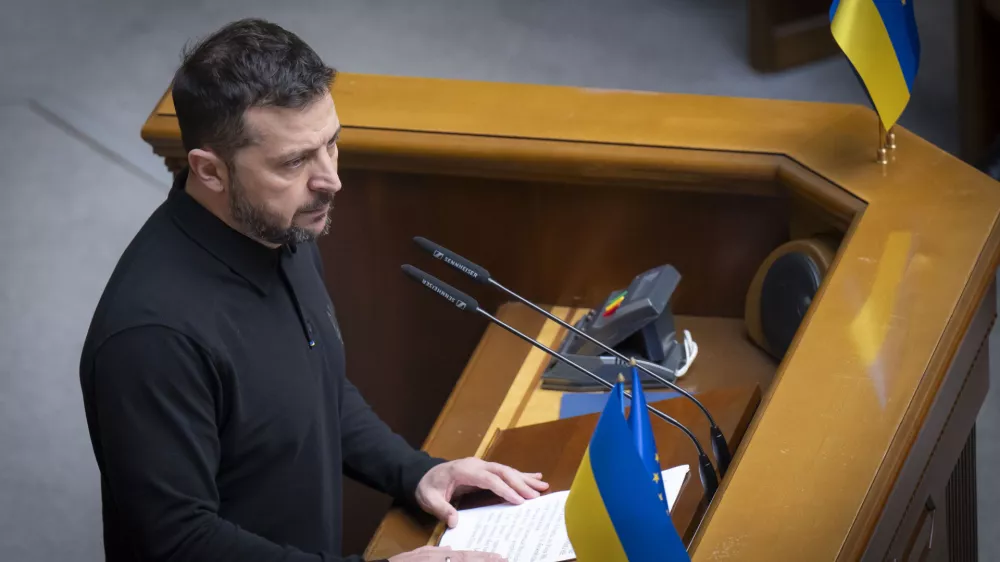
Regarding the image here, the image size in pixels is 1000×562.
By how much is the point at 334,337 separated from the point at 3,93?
3145 mm

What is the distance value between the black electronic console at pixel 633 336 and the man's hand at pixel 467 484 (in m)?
0.34

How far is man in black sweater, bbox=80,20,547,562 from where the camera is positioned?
150cm

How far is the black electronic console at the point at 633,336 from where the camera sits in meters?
2.13

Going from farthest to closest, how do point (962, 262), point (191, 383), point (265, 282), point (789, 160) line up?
1. point (789, 160)
2. point (962, 262)
3. point (265, 282)
4. point (191, 383)

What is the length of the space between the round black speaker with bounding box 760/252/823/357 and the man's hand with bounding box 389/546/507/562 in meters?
0.67

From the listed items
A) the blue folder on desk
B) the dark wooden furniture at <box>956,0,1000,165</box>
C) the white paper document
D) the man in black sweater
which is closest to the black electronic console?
the blue folder on desk

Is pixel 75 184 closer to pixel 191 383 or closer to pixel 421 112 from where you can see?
pixel 421 112

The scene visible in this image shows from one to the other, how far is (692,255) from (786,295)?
0.81 feet

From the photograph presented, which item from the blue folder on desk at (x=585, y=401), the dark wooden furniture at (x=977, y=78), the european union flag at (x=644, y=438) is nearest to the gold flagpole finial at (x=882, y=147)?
the blue folder on desk at (x=585, y=401)

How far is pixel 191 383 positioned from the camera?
152 cm

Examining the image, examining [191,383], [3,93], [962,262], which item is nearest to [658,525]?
[191,383]

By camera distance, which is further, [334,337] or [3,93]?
[3,93]

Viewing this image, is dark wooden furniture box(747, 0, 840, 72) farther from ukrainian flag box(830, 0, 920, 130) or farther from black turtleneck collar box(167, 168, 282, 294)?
black turtleneck collar box(167, 168, 282, 294)

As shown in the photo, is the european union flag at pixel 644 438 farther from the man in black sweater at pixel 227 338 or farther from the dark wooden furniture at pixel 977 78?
the dark wooden furniture at pixel 977 78
